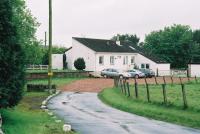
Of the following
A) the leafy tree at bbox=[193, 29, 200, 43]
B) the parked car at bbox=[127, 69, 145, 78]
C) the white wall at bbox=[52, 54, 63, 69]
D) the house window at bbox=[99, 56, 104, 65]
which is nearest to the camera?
the parked car at bbox=[127, 69, 145, 78]

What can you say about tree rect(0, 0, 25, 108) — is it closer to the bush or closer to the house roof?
the bush

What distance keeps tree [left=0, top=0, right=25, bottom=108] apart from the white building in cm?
6067

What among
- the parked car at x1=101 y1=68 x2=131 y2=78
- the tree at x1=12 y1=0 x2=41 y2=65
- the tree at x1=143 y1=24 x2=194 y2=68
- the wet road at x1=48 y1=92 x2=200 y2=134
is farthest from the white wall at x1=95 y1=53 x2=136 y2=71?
the wet road at x1=48 y1=92 x2=200 y2=134

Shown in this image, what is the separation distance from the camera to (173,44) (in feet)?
346

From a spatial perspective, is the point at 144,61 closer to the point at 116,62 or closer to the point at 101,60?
the point at 116,62

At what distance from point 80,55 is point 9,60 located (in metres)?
64.5

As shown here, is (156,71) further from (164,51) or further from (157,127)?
(157,127)

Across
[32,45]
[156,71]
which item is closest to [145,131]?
[32,45]

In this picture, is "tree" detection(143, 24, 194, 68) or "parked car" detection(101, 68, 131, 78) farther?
"tree" detection(143, 24, 194, 68)

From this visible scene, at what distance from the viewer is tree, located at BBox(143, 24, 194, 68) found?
10194 cm

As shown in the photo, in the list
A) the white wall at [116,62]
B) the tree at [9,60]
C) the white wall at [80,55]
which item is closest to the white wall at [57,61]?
the white wall at [80,55]

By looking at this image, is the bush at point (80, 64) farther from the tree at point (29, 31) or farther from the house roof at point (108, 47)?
the tree at point (29, 31)

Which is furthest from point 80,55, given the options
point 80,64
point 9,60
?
point 9,60

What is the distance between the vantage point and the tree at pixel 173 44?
101938mm
